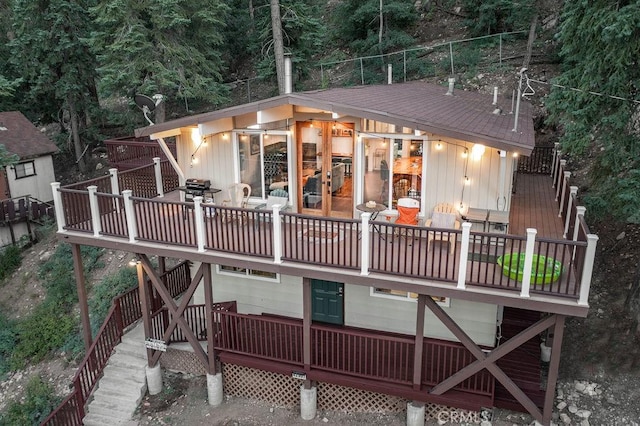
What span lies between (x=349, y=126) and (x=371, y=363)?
506 centimetres

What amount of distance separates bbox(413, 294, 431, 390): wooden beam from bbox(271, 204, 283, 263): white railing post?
2766 mm

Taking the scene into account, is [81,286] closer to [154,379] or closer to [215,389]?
[154,379]

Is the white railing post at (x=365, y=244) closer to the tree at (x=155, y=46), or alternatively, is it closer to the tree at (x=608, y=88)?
the tree at (x=608, y=88)

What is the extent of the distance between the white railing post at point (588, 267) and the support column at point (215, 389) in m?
7.64

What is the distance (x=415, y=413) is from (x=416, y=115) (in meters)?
5.94

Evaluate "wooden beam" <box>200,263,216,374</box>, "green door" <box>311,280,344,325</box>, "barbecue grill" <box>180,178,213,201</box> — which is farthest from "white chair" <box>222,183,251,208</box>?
"green door" <box>311,280,344,325</box>

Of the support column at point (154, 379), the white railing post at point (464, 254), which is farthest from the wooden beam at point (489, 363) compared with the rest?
the support column at point (154, 379)

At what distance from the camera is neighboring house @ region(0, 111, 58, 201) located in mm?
22141

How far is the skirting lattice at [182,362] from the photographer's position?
1185 cm

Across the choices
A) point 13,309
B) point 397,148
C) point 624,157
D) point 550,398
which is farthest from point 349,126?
point 13,309

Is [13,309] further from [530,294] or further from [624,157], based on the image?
[624,157]

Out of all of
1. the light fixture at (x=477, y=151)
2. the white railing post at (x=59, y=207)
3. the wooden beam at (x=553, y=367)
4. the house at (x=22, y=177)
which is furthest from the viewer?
the house at (x=22, y=177)

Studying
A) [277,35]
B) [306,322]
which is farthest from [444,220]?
[277,35]

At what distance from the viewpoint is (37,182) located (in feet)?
76.3
